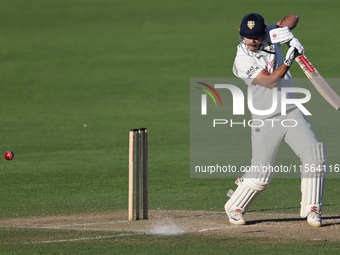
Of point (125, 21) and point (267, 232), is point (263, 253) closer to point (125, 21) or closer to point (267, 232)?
point (267, 232)

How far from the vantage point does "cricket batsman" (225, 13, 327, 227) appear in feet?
33.3

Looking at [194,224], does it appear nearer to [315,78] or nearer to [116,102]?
[315,78]

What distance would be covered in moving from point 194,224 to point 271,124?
1460 millimetres

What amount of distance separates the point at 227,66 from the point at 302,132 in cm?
2289

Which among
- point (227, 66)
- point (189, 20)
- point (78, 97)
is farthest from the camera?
point (189, 20)

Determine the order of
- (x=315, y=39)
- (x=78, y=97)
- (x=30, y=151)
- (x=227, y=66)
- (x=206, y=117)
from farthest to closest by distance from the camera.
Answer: (x=315, y=39)
(x=227, y=66)
(x=78, y=97)
(x=206, y=117)
(x=30, y=151)

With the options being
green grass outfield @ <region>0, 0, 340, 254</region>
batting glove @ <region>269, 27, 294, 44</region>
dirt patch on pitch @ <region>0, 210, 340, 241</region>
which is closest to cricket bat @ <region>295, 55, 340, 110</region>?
batting glove @ <region>269, 27, 294, 44</region>

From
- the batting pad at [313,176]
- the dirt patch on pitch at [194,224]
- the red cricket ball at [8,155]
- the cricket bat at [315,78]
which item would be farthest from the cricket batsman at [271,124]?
the red cricket ball at [8,155]

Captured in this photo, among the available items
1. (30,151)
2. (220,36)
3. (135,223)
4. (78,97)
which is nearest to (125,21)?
(220,36)

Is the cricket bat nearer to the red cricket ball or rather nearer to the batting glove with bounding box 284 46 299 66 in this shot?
the batting glove with bounding box 284 46 299 66

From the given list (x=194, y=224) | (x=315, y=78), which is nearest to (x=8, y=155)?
(x=194, y=224)

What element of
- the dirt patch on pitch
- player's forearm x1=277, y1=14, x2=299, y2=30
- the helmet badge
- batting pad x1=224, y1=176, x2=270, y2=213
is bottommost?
the dirt patch on pitch

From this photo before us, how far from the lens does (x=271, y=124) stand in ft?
33.9

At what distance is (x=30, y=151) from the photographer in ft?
60.1
